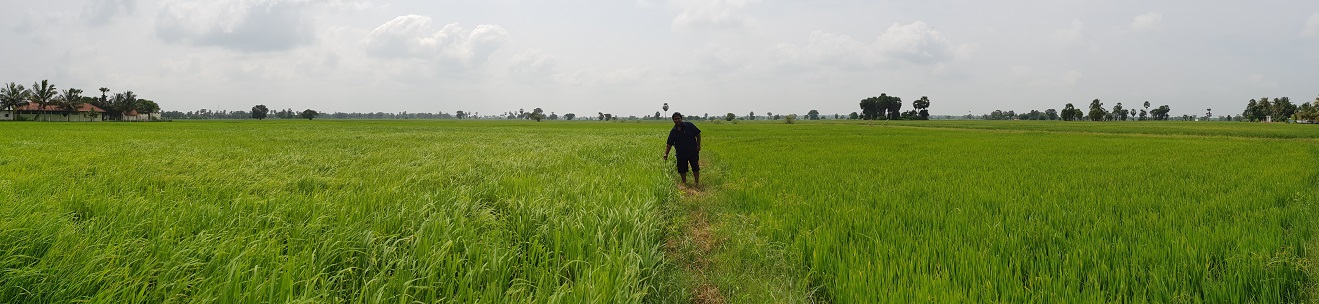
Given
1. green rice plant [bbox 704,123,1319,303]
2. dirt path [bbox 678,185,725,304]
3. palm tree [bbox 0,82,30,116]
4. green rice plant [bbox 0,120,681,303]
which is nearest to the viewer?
green rice plant [bbox 0,120,681,303]

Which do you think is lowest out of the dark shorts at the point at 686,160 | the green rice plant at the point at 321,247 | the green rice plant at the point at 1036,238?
the green rice plant at the point at 1036,238

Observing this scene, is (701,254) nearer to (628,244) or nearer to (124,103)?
(628,244)

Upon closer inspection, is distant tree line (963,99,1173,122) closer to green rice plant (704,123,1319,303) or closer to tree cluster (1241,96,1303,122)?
tree cluster (1241,96,1303,122)

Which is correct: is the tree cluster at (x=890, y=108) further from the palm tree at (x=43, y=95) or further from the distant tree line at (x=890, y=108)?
the palm tree at (x=43, y=95)

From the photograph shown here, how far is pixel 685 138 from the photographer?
866cm

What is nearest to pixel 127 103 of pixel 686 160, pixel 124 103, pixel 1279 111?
pixel 124 103

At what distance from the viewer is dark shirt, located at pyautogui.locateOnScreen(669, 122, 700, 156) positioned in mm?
8648

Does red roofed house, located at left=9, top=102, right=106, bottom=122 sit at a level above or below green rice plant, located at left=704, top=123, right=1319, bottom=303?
above

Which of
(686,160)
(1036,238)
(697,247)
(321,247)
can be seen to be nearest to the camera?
(321,247)

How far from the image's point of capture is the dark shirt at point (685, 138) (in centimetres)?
865

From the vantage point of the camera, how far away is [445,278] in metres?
2.96

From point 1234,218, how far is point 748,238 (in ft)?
16.8

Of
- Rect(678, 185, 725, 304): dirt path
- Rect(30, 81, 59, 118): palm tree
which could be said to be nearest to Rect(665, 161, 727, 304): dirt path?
Rect(678, 185, 725, 304): dirt path

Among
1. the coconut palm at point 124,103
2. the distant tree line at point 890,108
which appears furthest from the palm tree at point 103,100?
the distant tree line at point 890,108
